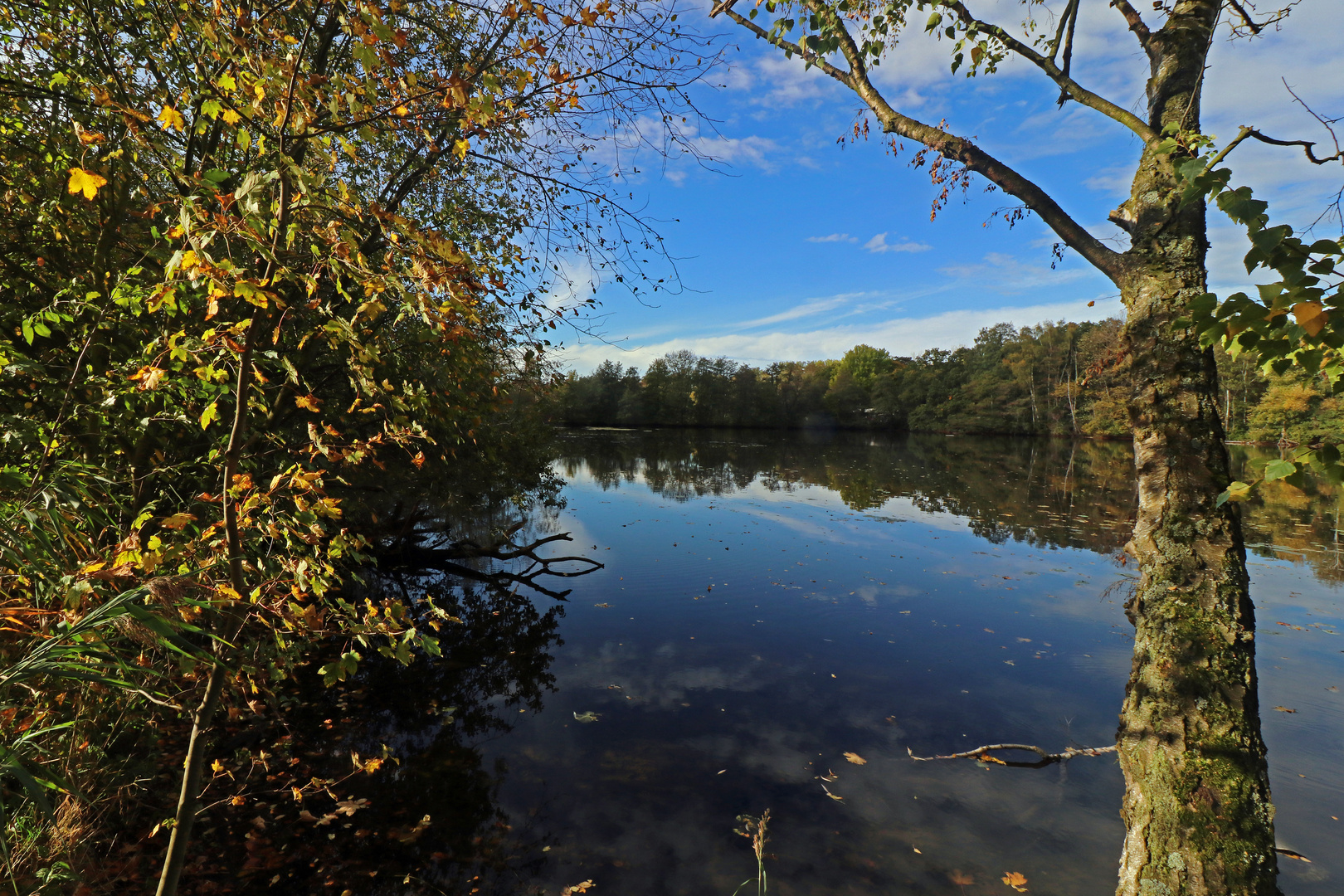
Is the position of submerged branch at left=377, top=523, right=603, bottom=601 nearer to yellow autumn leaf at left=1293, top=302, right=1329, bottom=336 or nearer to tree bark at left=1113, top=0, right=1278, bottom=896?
tree bark at left=1113, top=0, right=1278, bottom=896

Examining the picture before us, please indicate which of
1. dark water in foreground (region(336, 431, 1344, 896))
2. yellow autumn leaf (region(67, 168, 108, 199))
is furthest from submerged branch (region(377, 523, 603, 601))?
yellow autumn leaf (region(67, 168, 108, 199))

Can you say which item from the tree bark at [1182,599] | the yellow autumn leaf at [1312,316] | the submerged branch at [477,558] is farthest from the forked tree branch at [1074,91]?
the submerged branch at [477,558]

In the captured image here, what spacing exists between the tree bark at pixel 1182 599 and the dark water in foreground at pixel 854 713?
1.94m

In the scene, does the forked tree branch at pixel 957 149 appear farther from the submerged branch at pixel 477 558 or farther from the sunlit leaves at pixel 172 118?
the submerged branch at pixel 477 558

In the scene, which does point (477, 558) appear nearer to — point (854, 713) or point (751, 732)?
point (751, 732)

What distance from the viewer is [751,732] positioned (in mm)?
6109

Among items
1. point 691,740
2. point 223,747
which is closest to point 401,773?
point 223,747

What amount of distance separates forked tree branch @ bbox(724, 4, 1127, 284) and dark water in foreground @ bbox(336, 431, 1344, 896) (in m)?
4.36

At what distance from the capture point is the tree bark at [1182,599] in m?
2.68

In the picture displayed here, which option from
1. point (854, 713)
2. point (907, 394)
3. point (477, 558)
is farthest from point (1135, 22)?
point (907, 394)

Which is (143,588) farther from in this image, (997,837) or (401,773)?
(997,837)

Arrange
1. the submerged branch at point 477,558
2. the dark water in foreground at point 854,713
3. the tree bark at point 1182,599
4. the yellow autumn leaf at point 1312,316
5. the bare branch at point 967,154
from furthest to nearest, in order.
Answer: the submerged branch at point 477,558
the dark water in foreground at point 854,713
the bare branch at point 967,154
the tree bark at point 1182,599
the yellow autumn leaf at point 1312,316

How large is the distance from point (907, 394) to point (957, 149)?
270 feet

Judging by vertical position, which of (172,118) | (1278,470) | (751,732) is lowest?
(751,732)
